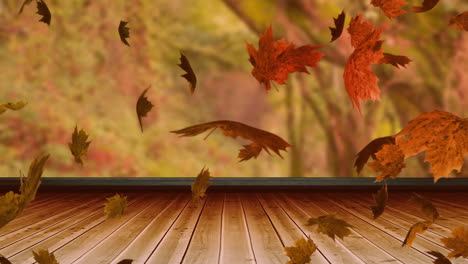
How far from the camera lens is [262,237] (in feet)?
4.82

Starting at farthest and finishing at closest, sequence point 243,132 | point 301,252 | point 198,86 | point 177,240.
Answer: point 198,86 → point 177,240 → point 301,252 → point 243,132

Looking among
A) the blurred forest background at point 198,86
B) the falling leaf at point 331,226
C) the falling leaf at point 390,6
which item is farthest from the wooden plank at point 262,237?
the blurred forest background at point 198,86

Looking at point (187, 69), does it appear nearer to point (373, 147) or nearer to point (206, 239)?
point (373, 147)

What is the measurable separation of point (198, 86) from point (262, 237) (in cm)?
205

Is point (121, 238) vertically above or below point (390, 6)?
below

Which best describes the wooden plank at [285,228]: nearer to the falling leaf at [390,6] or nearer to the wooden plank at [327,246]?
the wooden plank at [327,246]

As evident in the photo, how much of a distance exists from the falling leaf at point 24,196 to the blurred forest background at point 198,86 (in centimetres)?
240

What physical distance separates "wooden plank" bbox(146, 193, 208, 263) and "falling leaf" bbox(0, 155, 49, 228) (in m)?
0.36

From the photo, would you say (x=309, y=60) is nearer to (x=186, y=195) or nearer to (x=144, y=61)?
(x=186, y=195)

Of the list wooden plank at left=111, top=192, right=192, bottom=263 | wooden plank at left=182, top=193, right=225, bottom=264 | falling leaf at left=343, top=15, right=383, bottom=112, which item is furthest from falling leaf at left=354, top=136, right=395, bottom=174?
wooden plank at left=111, top=192, right=192, bottom=263

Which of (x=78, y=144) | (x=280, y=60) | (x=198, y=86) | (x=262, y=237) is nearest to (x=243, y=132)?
(x=280, y=60)

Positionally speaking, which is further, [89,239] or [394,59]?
[89,239]

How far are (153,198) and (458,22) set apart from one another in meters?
2.05

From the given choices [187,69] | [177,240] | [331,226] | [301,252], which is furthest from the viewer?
[177,240]
